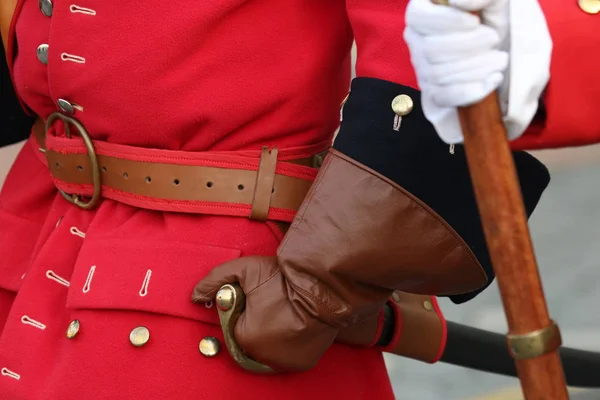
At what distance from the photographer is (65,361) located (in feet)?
3.63

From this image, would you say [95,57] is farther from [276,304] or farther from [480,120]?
[480,120]

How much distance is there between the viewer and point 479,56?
2.65 feet

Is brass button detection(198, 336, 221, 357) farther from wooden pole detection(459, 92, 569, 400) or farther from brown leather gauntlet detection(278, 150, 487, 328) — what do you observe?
wooden pole detection(459, 92, 569, 400)

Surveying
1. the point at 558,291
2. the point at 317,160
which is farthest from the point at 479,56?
the point at 558,291

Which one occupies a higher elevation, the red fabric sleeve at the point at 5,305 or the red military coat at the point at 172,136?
the red military coat at the point at 172,136

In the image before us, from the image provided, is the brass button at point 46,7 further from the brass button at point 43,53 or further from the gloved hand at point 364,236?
the gloved hand at point 364,236

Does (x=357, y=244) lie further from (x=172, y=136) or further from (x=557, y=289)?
(x=557, y=289)

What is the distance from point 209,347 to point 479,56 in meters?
0.48

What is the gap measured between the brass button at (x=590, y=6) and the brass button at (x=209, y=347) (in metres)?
0.55

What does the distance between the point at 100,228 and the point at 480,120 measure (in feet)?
1.80

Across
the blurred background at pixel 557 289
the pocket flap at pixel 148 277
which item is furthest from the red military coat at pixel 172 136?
the blurred background at pixel 557 289

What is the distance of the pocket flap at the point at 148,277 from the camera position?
108 cm

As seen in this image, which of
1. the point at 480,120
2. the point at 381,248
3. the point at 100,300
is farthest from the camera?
the point at 100,300

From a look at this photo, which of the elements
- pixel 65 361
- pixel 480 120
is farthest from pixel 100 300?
pixel 480 120
